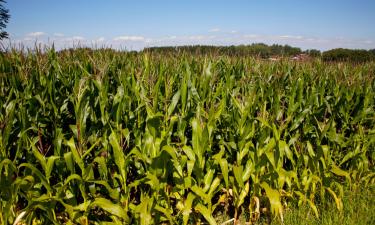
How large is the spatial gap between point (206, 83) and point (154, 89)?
85cm

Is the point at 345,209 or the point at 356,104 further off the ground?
the point at 356,104

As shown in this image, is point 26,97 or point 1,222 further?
point 26,97

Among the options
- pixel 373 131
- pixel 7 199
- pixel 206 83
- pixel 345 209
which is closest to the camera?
pixel 7 199

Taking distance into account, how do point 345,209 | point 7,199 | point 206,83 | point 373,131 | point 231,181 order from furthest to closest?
point 373,131 < point 206,83 < point 345,209 < point 231,181 < point 7,199

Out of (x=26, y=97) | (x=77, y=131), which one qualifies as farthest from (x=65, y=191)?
(x=26, y=97)

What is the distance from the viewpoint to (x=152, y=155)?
3.35 m

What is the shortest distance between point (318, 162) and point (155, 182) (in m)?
2.20

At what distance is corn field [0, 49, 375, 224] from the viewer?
10.4ft

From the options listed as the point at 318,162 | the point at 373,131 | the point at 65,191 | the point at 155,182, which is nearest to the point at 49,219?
the point at 65,191

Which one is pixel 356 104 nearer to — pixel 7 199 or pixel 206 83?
pixel 206 83

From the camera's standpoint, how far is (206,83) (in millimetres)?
4230

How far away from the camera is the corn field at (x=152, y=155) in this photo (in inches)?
125

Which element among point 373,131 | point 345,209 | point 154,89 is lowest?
point 345,209

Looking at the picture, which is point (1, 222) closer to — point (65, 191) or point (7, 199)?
point (7, 199)
